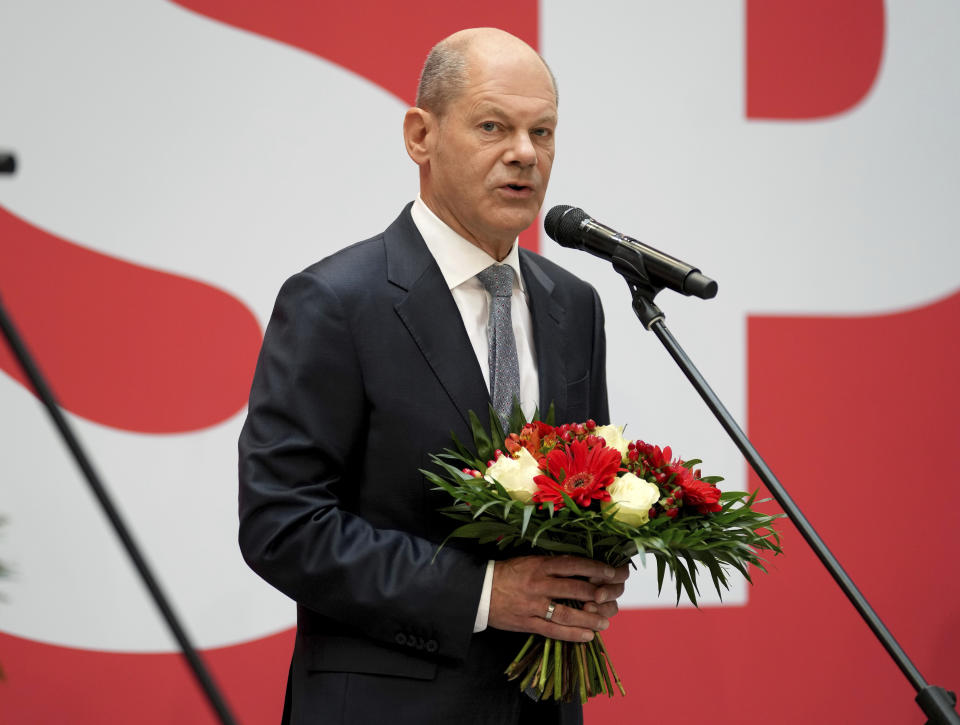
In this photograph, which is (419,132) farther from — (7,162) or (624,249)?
(7,162)

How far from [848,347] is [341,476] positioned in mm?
1891

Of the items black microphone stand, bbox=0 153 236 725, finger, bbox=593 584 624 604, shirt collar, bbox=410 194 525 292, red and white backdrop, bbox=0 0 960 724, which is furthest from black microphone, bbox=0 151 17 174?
red and white backdrop, bbox=0 0 960 724

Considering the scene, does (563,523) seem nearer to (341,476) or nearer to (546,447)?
(546,447)

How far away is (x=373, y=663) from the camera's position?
5.82 feet

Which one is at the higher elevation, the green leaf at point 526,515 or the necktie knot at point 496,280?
the necktie knot at point 496,280

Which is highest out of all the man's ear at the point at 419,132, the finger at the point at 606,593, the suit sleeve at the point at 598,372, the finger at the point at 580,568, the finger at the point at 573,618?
the man's ear at the point at 419,132

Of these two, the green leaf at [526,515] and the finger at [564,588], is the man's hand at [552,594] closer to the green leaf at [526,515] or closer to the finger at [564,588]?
the finger at [564,588]

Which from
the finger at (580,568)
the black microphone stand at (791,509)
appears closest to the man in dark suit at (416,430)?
the finger at (580,568)

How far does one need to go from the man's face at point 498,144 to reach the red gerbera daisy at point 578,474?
500 mm

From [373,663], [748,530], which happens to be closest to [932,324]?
[748,530]

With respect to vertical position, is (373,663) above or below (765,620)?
above

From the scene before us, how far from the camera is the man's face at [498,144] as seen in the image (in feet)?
6.28

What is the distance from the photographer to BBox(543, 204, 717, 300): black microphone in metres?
1.55

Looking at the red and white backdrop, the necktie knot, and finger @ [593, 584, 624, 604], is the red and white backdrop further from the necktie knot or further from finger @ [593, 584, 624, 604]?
finger @ [593, 584, 624, 604]
